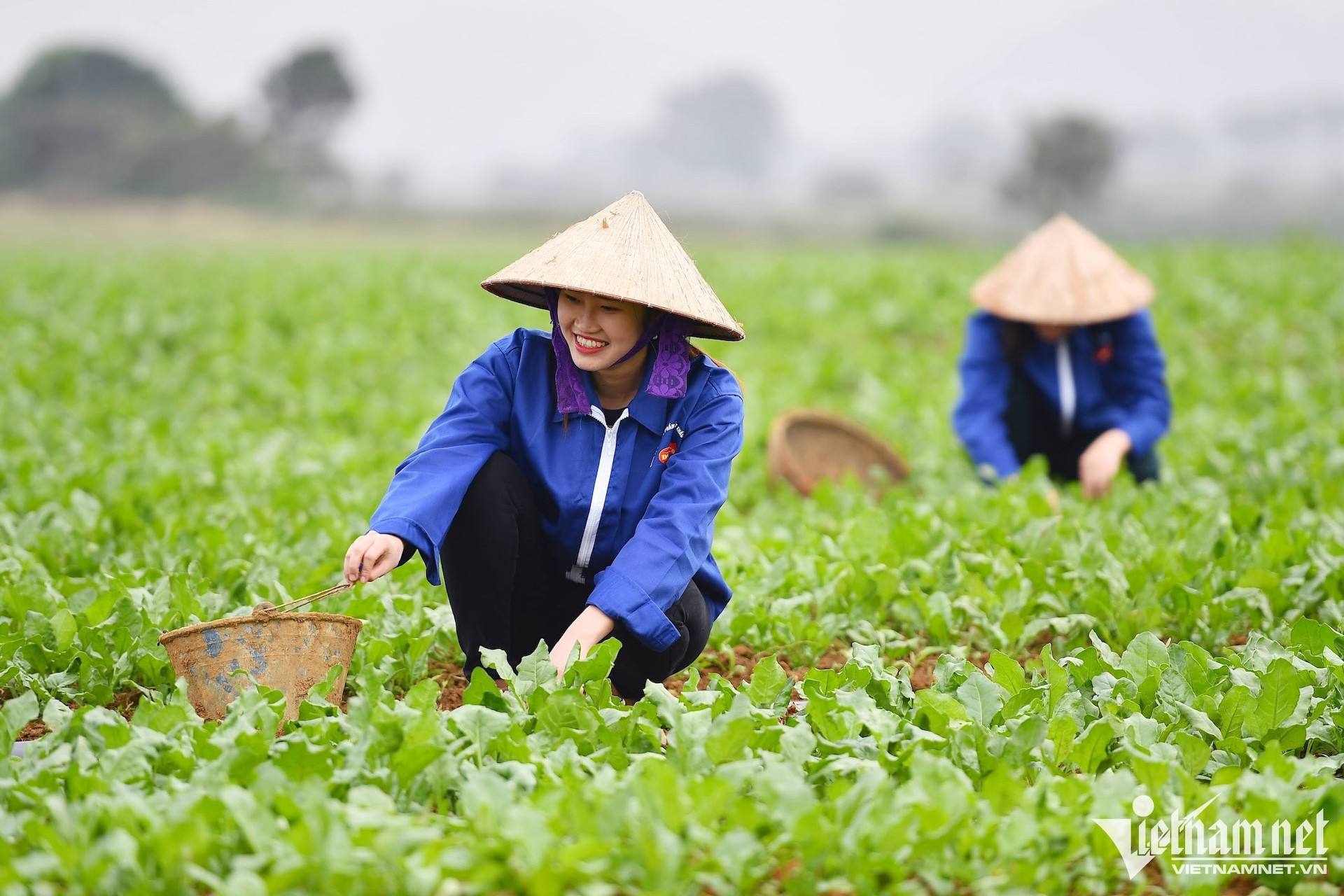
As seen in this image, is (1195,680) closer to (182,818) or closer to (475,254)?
(182,818)

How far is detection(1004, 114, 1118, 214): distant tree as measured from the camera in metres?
49.3

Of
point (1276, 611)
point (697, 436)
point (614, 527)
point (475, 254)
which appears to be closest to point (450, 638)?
point (614, 527)

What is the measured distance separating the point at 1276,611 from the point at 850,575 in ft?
4.05

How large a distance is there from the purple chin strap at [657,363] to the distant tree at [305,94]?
61.3 metres

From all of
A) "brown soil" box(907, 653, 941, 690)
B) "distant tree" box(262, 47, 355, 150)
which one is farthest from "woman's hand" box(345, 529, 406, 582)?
"distant tree" box(262, 47, 355, 150)

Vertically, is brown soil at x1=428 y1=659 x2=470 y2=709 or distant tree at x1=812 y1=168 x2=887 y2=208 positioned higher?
distant tree at x1=812 y1=168 x2=887 y2=208

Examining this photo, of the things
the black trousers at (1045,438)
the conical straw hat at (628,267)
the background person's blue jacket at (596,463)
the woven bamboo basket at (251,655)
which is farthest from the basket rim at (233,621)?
the black trousers at (1045,438)

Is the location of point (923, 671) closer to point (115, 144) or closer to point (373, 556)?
point (373, 556)

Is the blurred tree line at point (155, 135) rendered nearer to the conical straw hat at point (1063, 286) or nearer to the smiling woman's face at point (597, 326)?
the conical straw hat at point (1063, 286)

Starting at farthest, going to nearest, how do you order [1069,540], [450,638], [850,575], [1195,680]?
[1069,540], [850,575], [450,638], [1195,680]

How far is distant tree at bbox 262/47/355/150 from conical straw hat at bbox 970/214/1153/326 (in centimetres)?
5967

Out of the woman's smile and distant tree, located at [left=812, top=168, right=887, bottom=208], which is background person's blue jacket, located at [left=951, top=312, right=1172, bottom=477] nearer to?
the woman's smile

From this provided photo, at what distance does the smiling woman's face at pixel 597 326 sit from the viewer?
2.80m

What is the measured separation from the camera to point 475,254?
19.5 meters
